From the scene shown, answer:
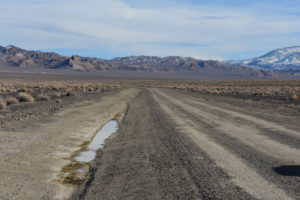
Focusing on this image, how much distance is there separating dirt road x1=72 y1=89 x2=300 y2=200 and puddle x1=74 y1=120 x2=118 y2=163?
422 mm

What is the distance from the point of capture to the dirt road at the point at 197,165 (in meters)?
6.45

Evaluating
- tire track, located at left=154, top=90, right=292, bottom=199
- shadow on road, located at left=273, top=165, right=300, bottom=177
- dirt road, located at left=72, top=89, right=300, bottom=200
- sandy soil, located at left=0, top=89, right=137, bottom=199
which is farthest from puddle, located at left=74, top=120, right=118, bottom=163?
shadow on road, located at left=273, top=165, right=300, bottom=177

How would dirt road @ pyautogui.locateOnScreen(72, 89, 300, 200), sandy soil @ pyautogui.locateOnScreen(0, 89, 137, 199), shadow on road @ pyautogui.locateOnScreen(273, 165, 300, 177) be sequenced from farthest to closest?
shadow on road @ pyautogui.locateOnScreen(273, 165, 300, 177), sandy soil @ pyautogui.locateOnScreen(0, 89, 137, 199), dirt road @ pyautogui.locateOnScreen(72, 89, 300, 200)

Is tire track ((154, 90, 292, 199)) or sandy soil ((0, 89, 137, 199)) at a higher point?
tire track ((154, 90, 292, 199))

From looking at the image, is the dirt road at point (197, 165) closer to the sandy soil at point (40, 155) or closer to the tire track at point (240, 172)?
the tire track at point (240, 172)

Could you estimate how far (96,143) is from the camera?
12.3 meters

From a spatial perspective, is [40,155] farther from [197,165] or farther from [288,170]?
[288,170]

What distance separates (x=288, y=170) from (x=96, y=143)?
678cm

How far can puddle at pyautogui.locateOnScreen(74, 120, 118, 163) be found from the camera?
9866 millimetres

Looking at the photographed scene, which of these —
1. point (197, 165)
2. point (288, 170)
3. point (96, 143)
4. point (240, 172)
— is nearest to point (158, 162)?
point (197, 165)

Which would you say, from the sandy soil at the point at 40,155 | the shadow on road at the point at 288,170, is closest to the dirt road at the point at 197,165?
the shadow on road at the point at 288,170

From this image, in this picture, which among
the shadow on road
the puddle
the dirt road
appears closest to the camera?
the dirt road

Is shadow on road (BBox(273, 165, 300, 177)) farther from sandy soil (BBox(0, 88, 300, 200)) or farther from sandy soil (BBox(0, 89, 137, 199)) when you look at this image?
sandy soil (BBox(0, 89, 137, 199))

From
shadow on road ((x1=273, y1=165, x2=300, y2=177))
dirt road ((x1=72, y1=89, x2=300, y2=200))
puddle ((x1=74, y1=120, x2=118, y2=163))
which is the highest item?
shadow on road ((x1=273, y1=165, x2=300, y2=177))
